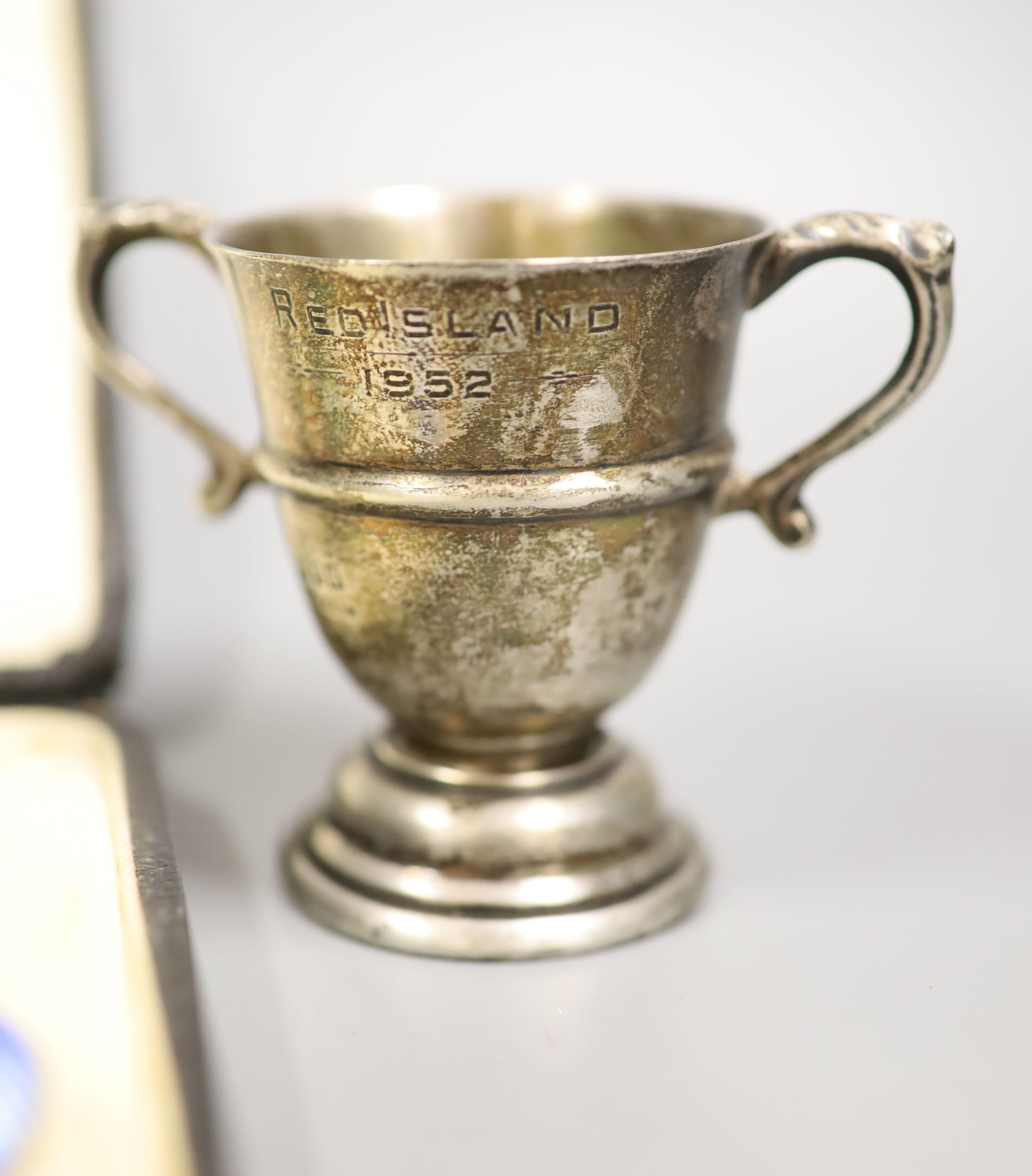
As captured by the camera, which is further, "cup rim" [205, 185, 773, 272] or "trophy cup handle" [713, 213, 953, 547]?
"cup rim" [205, 185, 773, 272]

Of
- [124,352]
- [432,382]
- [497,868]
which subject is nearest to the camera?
[432,382]

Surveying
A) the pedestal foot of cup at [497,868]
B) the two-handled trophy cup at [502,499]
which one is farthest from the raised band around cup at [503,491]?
the pedestal foot of cup at [497,868]

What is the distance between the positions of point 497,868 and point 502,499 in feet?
1.00

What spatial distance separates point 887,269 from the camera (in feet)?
3.81

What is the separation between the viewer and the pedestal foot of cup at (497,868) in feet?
3.98

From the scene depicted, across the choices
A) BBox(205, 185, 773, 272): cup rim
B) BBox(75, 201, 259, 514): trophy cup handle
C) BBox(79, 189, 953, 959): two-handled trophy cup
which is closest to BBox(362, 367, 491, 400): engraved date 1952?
BBox(79, 189, 953, 959): two-handled trophy cup

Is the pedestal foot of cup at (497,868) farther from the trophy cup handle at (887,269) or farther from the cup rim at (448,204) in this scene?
the cup rim at (448,204)

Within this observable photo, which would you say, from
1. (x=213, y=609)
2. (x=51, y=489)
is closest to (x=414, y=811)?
(x=51, y=489)

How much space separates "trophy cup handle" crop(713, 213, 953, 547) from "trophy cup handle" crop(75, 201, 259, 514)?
43cm

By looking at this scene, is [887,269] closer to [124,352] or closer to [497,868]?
[497,868]

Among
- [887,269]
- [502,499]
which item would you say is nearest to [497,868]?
[502,499]

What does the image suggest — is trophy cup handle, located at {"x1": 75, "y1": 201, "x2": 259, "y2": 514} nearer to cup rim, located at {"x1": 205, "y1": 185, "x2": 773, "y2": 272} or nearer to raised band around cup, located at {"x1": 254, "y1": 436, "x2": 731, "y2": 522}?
cup rim, located at {"x1": 205, "y1": 185, "x2": 773, "y2": 272}

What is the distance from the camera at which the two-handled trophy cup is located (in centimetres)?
107

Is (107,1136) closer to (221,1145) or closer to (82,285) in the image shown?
(221,1145)
